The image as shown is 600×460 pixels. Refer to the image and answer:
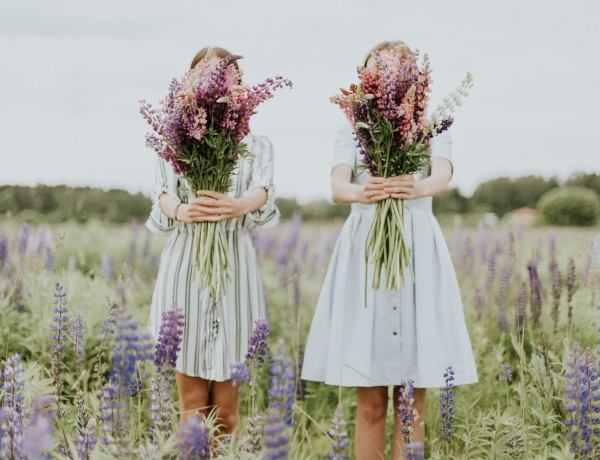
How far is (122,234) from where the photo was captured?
351 inches

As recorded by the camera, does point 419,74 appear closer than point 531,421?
Yes

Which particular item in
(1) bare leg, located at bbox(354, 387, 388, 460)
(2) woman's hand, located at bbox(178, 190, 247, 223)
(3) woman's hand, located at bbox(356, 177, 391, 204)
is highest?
(3) woman's hand, located at bbox(356, 177, 391, 204)

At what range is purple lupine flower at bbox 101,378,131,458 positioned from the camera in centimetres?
170

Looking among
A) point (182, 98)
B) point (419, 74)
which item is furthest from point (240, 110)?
point (419, 74)

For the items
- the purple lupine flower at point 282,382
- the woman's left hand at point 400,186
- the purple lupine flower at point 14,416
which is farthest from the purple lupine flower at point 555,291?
the purple lupine flower at point 14,416

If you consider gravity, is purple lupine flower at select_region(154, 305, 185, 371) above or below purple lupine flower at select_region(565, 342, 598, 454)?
above

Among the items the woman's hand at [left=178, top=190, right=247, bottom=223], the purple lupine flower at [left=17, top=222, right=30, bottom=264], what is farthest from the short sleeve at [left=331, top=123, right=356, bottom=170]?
the purple lupine flower at [left=17, top=222, right=30, bottom=264]

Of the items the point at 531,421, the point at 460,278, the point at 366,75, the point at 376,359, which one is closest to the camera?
the point at 366,75

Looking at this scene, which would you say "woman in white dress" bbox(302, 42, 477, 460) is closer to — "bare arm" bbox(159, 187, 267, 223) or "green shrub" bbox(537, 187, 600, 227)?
"bare arm" bbox(159, 187, 267, 223)

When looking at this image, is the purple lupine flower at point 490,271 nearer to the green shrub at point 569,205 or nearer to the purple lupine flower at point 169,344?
the purple lupine flower at point 169,344

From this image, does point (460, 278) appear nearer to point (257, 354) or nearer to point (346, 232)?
point (346, 232)

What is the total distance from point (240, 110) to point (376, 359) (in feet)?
4.45

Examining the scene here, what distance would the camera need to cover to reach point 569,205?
17.8 m

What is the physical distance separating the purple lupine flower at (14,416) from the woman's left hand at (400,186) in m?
1.67
